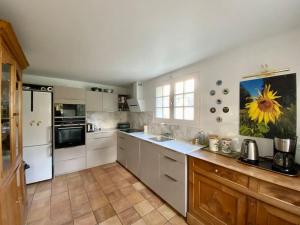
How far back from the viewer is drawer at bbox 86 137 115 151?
317 centimetres

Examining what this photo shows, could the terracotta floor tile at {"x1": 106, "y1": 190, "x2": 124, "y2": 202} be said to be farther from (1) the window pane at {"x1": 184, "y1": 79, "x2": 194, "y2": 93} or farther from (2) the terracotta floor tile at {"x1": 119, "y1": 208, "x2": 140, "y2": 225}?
(1) the window pane at {"x1": 184, "y1": 79, "x2": 194, "y2": 93}

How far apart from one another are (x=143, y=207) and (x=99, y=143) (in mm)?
1881

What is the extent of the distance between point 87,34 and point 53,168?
104 inches

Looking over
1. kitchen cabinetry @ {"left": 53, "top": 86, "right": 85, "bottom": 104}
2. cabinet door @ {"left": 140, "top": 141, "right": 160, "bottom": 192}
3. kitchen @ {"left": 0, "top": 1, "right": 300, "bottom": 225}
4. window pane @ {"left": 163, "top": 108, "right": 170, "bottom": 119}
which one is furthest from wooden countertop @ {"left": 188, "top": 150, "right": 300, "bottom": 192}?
kitchen cabinetry @ {"left": 53, "top": 86, "right": 85, "bottom": 104}

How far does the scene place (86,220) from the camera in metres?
1.70

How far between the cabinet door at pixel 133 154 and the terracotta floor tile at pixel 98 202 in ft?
2.50

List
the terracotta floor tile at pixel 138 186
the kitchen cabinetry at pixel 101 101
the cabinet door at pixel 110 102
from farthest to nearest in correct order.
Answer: the cabinet door at pixel 110 102, the kitchen cabinetry at pixel 101 101, the terracotta floor tile at pixel 138 186

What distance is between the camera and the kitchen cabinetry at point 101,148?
3.18m

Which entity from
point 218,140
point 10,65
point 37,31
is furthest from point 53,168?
point 218,140

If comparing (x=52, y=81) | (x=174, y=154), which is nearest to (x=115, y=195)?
(x=174, y=154)

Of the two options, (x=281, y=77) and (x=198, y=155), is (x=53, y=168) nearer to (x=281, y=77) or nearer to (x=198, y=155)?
(x=198, y=155)

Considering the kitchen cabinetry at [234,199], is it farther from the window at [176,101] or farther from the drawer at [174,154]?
the window at [176,101]

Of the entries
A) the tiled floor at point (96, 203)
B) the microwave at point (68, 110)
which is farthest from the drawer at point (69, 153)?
the microwave at point (68, 110)

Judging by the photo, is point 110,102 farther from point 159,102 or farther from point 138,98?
point 159,102
